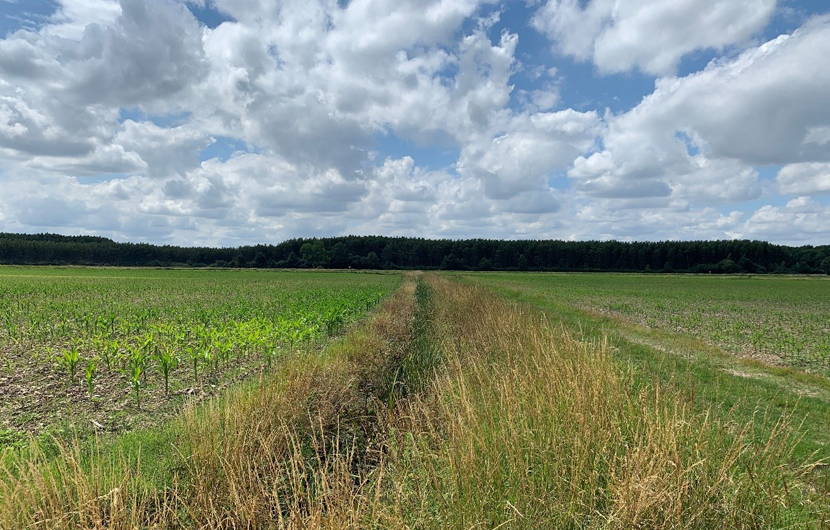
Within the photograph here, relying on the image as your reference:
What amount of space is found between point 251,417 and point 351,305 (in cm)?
1882

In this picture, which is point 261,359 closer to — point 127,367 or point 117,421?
point 127,367

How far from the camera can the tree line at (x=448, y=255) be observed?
113 metres

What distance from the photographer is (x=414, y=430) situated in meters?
5.77

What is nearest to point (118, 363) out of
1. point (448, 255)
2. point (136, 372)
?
point (136, 372)

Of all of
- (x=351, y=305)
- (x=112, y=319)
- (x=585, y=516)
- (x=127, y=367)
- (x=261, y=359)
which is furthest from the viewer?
(x=351, y=305)

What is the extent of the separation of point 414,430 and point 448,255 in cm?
12429

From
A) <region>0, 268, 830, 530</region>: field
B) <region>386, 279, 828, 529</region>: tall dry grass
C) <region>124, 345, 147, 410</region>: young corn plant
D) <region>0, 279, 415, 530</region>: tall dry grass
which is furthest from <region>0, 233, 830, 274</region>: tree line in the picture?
<region>386, 279, 828, 529</region>: tall dry grass

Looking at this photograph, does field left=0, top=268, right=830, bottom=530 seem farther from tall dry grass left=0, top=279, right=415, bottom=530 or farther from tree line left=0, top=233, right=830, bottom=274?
tree line left=0, top=233, right=830, bottom=274

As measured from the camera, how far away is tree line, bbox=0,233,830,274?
11319cm

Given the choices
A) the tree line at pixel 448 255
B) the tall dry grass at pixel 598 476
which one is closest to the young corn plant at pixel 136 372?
the tall dry grass at pixel 598 476

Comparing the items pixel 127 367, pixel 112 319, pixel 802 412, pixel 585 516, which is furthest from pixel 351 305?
pixel 585 516

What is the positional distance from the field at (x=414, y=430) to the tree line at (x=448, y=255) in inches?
4301

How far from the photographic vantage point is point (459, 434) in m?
4.84

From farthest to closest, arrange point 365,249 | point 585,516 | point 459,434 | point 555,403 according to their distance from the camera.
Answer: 1. point 365,249
2. point 555,403
3. point 459,434
4. point 585,516
